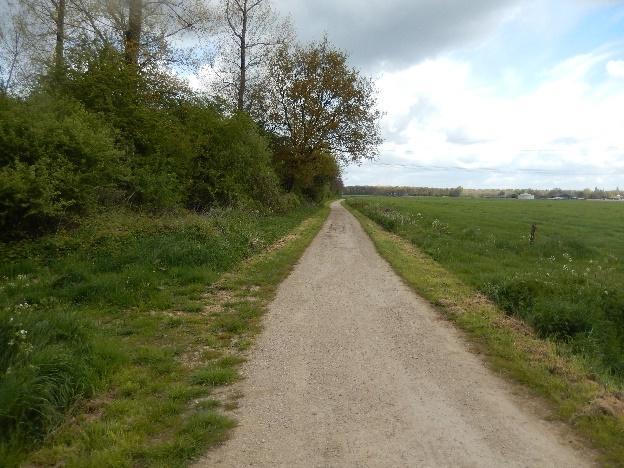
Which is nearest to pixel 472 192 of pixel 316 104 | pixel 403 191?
pixel 403 191

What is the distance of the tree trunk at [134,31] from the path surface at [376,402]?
15.0 m

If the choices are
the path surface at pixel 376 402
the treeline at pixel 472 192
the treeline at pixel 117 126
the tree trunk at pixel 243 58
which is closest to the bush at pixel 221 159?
the treeline at pixel 117 126

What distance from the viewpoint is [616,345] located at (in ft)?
25.1

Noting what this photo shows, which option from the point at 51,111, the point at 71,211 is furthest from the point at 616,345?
the point at 51,111

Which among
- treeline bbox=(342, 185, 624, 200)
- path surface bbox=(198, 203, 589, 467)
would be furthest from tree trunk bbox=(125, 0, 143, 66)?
treeline bbox=(342, 185, 624, 200)

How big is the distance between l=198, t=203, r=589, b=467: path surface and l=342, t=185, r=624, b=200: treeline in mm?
120394

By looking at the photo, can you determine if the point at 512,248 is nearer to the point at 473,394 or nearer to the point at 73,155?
the point at 473,394

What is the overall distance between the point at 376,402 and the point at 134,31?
2001cm

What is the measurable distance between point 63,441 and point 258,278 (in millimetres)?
6671

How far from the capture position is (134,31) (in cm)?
1975

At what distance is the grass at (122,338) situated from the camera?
3.98 m

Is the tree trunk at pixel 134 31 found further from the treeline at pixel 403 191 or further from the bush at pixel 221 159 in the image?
the treeline at pixel 403 191

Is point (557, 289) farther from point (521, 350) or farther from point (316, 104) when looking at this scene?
point (316, 104)

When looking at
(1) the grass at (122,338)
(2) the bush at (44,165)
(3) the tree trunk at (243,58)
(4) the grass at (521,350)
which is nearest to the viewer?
(1) the grass at (122,338)
